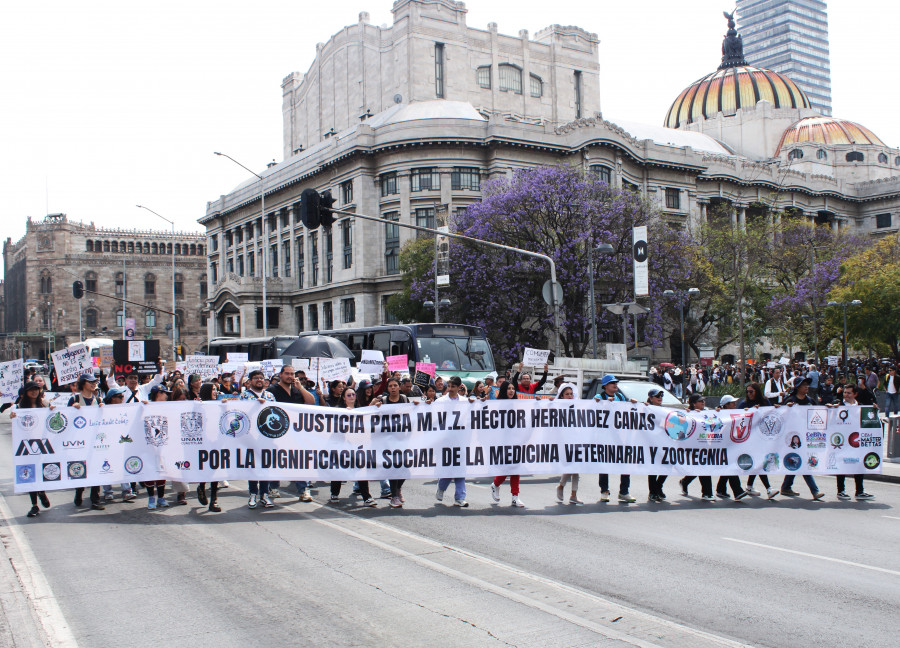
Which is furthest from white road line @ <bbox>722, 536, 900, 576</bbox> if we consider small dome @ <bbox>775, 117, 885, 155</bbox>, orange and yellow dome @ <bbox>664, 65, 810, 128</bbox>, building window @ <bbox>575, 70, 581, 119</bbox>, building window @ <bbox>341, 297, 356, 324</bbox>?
orange and yellow dome @ <bbox>664, 65, 810, 128</bbox>

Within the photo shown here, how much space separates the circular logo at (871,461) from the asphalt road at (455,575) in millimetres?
903

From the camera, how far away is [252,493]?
38.7 ft

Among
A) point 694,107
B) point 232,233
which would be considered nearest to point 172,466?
point 232,233

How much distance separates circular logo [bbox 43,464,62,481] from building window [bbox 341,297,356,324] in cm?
5218

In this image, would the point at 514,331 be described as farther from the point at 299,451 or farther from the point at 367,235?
the point at 299,451

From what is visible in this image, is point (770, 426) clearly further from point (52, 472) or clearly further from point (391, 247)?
point (391, 247)

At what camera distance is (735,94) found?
337 ft

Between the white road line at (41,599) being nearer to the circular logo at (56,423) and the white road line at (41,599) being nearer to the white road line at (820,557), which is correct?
the circular logo at (56,423)

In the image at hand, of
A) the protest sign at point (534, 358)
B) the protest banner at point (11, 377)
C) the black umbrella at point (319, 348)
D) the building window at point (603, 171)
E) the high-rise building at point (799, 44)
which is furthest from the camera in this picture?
the high-rise building at point (799, 44)

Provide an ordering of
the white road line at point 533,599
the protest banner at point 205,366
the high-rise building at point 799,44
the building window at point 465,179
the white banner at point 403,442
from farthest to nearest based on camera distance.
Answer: the high-rise building at point 799,44
the building window at point 465,179
the protest banner at point 205,366
the white banner at point 403,442
the white road line at point 533,599

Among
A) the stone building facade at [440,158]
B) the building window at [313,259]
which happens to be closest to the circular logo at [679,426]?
the stone building facade at [440,158]

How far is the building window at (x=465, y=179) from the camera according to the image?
5959cm

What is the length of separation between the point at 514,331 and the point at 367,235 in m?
21.8

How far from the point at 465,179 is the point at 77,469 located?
50393 mm
